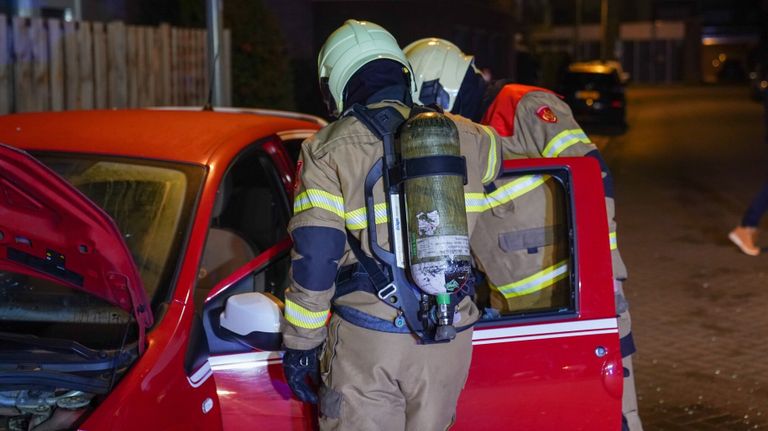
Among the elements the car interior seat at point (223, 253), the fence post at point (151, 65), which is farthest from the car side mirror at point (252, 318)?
the fence post at point (151, 65)

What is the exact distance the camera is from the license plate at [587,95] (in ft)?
87.1

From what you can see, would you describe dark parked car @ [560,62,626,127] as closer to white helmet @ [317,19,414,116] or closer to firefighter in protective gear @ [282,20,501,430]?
white helmet @ [317,19,414,116]

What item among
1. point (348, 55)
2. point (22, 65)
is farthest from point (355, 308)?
point (22, 65)

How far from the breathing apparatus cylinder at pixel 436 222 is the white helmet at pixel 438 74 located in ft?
4.67

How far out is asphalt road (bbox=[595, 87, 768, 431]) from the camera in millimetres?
5754

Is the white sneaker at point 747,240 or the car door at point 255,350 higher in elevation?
the car door at point 255,350

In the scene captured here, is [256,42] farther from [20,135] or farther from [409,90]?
[409,90]

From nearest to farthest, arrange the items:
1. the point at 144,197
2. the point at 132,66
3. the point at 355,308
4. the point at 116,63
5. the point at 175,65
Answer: the point at 355,308
the point at 144,197
the point at 116,63
the point at 132,66
the point at 175,65

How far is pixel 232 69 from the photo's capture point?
1292cm

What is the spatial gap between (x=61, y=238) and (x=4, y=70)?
19.5ft

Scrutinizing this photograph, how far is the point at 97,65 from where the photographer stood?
31.5 feet

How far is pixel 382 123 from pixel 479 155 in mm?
356

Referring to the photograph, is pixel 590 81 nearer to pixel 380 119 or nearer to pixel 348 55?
pixel 348 55

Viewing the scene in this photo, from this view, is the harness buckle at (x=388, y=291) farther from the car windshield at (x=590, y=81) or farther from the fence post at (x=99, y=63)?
the car windshield at (x=590, y=81)
